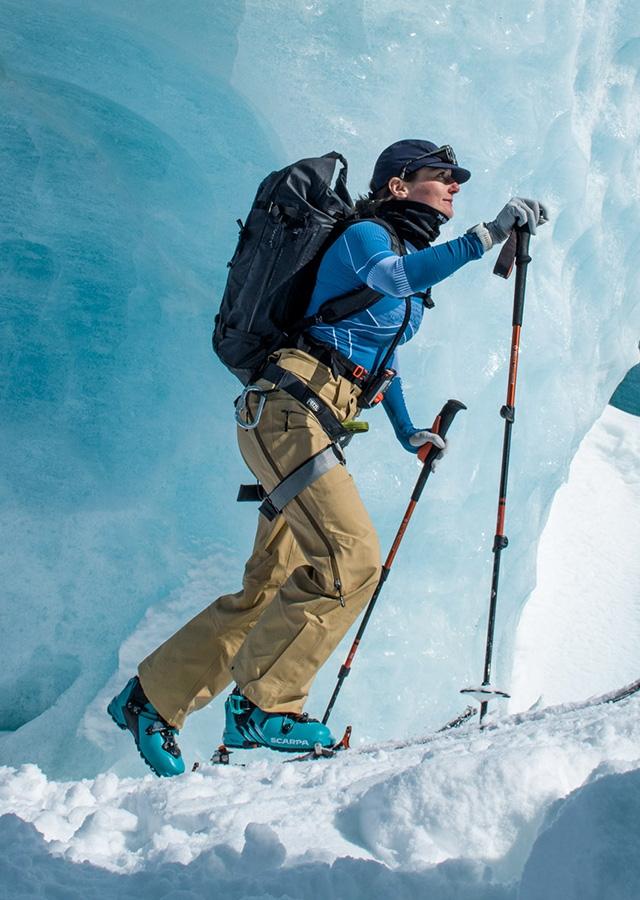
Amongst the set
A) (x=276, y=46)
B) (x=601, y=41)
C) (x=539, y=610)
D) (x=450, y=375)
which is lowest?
(x=539, y=610)

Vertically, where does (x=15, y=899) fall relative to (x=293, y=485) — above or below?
below

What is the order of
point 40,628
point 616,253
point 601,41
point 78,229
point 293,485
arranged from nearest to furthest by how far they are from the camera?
point 293,485 < point 40,628 < point 78,229 < point 601,41 < point 616,253

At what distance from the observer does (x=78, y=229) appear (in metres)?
4.66

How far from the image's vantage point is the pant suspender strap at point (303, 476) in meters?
2.83

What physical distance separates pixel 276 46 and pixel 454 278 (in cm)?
149

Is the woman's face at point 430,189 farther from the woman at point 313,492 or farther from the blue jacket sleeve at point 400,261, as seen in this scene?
the blue jacket sleeve at point 400,261

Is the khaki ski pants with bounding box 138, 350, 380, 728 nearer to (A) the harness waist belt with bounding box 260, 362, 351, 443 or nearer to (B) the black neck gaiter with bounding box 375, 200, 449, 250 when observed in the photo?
(A) the harness waist belt with bounding box 260, 362, 351, 443

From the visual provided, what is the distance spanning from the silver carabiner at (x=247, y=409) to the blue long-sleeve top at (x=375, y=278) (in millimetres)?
269

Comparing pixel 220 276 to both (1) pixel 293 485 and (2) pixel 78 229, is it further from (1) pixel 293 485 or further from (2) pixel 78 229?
(1) pixel 293 485

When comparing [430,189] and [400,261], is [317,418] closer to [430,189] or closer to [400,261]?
[400,261]

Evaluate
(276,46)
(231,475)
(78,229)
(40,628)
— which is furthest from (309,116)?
(40,628)

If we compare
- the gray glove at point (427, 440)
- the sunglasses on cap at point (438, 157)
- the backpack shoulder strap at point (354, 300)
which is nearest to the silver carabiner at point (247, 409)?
the backpack shoulder strap at point (354, 300)

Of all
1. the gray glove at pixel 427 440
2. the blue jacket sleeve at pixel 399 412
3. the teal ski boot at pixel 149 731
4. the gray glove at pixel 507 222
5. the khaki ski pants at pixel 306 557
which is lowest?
the teal ski boot at pixel 149 731

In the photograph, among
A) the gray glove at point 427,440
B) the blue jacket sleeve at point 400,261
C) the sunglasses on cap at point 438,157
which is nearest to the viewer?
the blue jacket sleeve at point 400,261
